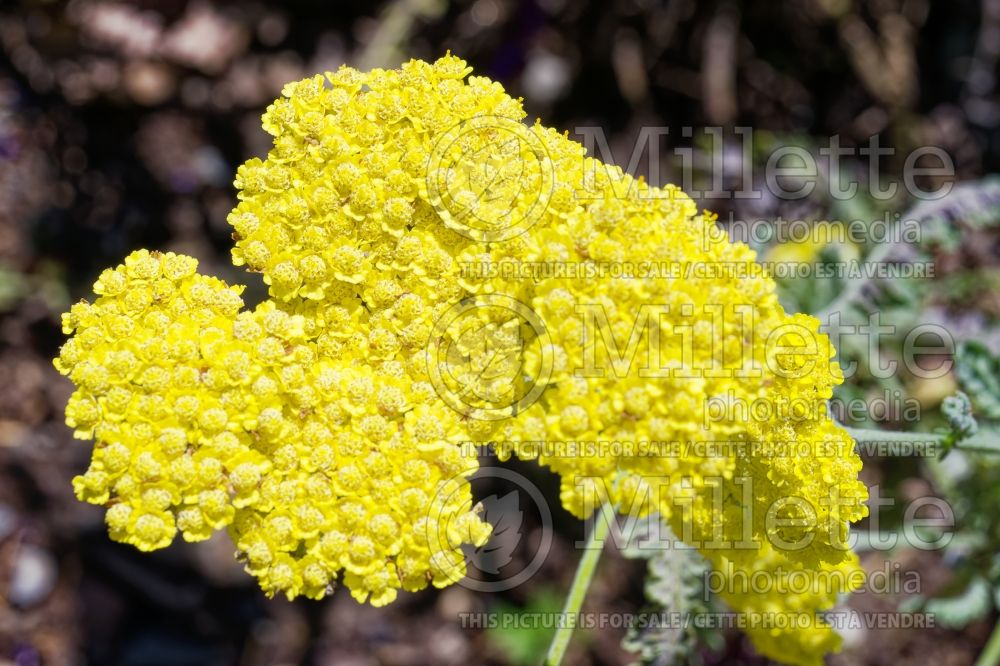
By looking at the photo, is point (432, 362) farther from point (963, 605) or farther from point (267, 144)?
point (267, 144)

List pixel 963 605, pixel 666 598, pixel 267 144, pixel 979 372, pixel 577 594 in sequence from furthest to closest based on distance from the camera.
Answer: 1. pixel 267 144
2. pixel 963 605
3. pixel 979 372
4. pixel 666 598
5. pixel 577 594

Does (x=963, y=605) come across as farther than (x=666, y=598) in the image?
Yes

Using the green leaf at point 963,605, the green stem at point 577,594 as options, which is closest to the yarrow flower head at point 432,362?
the green stem at point 577,594

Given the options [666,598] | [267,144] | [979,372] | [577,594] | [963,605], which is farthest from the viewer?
[267,144]

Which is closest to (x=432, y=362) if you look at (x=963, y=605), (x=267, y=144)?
(x=963, y=605)

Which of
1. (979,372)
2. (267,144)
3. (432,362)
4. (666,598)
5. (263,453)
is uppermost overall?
(267,144)

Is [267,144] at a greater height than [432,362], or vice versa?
[267,144]

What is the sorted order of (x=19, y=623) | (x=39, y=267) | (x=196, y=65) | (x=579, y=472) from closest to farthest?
(x=579, y=472) → (x=19, y=623) → (x=39, y=267) → (x=196, y=65)

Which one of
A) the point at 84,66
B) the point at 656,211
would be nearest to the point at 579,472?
the point at 656,211

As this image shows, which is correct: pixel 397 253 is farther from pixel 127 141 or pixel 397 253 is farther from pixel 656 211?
pixel 127 141
